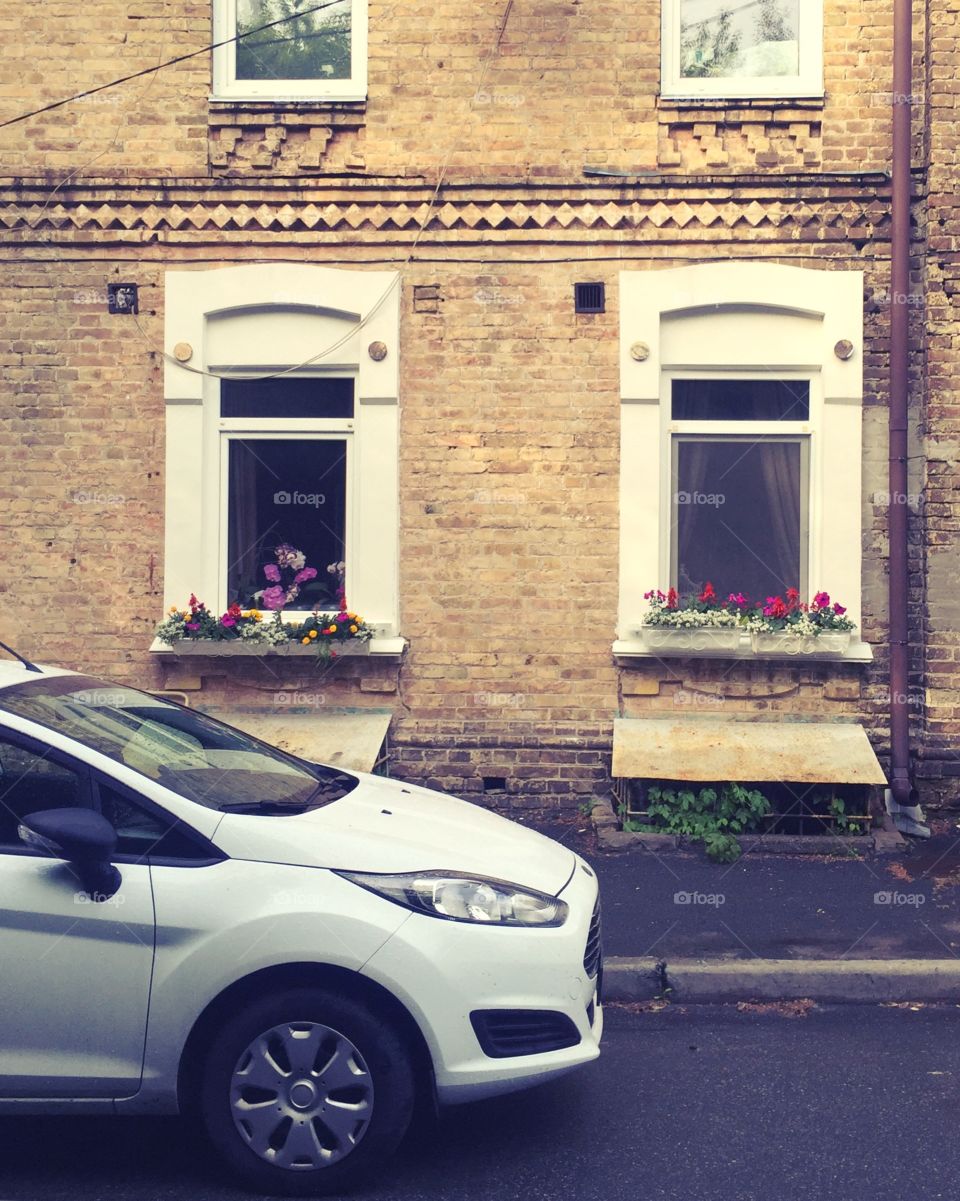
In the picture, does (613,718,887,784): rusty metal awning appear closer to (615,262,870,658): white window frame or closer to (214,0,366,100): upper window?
(615,262,870,658): white window frame

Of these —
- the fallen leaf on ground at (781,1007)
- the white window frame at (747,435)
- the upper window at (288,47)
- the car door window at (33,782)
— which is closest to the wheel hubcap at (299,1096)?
the car door window at (33,782)

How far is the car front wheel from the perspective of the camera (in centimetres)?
394

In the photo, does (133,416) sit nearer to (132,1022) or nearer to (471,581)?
(471,581)

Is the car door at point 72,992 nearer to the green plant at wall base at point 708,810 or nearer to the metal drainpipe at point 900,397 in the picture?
the green plant at wall base at point 708,810

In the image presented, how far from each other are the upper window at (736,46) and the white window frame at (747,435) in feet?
6.61

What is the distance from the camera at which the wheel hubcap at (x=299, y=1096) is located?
394cm

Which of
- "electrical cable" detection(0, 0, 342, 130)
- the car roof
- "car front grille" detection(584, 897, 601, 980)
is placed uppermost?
"electrical cable" detection(0, 0, 342, 130)

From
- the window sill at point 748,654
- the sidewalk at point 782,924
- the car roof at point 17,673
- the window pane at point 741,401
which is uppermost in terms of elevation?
the window pane at point 741,401

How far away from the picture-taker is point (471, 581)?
916cm

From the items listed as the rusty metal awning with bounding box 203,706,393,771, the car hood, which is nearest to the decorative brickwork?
the rusty metal awning with bounding box 203,706,393,771

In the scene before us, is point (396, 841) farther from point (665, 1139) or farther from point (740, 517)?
point (740, 517)

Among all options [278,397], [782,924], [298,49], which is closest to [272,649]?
[278,397]

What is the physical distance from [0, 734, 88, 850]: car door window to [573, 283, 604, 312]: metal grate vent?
19.6 feet

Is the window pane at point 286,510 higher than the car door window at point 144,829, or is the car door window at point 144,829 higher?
the window pane at point 286,510
